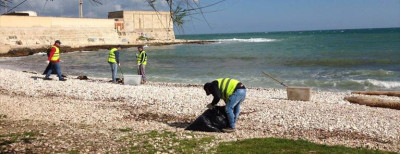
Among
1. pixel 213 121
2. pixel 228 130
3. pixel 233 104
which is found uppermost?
pixel 233 104

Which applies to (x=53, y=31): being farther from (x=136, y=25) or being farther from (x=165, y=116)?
(x=165, y=116)

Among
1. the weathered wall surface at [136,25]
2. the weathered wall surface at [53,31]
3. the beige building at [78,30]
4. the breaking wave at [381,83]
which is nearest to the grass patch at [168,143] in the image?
the breaking wave at [381,83]

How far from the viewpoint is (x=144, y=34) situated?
8062 cm

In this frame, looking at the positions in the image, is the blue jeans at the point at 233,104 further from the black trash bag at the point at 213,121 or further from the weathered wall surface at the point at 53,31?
the weathered wall surface at the point at 53,31

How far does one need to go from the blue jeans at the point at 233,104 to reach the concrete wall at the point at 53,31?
4333cm

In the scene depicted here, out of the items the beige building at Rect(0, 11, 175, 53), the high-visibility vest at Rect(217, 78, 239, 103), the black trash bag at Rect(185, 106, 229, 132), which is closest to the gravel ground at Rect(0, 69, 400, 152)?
the black trash bag at Rect(185, 106, 229, 132)

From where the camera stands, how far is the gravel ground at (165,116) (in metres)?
8.83

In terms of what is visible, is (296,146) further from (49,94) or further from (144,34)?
(144,34)

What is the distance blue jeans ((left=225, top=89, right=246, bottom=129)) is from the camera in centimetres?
845

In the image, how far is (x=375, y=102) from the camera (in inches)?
575

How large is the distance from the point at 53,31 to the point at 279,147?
185 ft

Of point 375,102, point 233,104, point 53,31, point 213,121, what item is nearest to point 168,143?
point 213,121

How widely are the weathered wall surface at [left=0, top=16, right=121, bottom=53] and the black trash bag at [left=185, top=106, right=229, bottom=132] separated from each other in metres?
43.0

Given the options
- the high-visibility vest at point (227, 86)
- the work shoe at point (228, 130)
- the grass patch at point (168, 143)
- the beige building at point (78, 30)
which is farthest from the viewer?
the beige building at point (78, 30)
